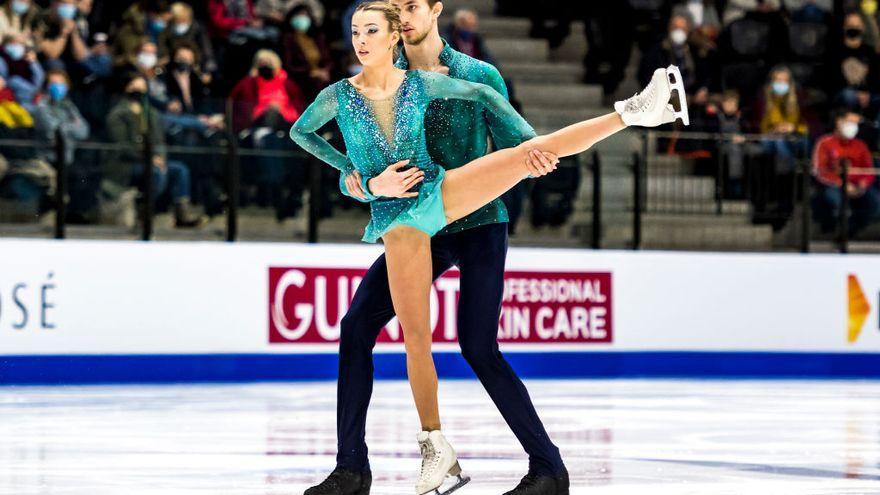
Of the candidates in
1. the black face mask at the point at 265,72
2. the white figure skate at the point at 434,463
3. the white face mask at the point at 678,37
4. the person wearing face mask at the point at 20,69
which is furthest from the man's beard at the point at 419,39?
the white face mask at the point at 678,37

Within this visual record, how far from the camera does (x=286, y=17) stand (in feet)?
49.8

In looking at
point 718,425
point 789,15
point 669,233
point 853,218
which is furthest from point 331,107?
point 789,15

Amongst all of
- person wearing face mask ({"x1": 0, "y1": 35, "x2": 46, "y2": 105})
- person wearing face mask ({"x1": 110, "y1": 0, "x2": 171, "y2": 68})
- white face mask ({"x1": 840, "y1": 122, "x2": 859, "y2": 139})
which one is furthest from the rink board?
person wearing face mask ({"x1": 110, "y1": 0, "x2": 171, "y2": 68})

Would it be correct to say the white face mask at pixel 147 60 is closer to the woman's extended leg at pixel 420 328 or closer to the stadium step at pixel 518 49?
the stadium step at pixel 518 49

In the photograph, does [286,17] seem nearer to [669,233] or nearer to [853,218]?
[669,233]

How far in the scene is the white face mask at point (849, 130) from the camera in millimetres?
15102

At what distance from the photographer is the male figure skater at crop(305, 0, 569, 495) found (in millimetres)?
5113

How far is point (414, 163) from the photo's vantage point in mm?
5133

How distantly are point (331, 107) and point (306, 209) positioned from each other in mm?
7704

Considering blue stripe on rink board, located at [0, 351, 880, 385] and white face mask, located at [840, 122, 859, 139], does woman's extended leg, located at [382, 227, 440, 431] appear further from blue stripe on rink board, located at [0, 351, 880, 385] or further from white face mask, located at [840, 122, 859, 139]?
white face mask, located at [840, 122, 859, 139]

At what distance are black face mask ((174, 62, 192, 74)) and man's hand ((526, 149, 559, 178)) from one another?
9.01 m

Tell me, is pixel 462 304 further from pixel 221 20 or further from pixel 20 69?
pixel 221 20

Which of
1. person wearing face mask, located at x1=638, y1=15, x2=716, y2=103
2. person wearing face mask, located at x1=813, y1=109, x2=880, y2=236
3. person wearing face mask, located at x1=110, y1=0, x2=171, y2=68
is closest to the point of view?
person wearing face mask, located at x1=110, y1=0, x2=171, y2=68

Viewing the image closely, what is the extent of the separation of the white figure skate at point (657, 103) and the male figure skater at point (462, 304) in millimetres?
459
